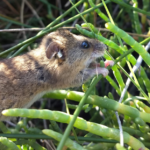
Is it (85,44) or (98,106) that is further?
(85,44)

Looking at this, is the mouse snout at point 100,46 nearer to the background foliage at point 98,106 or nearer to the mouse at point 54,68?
the mouse at point 54,68

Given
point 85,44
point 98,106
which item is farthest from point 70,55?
point 98,106

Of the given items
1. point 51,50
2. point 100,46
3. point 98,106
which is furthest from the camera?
point 100,46

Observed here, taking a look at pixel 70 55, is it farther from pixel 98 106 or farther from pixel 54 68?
pixel 98 106

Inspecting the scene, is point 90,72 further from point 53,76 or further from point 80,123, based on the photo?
point 80,123

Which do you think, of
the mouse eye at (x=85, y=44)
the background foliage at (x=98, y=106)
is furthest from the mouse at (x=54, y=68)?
the background foliage at (x=98, y=106)

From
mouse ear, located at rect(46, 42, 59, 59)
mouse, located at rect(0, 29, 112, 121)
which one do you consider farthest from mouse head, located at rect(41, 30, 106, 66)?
mouse ear, located at rect(46, 42, 59, 59)

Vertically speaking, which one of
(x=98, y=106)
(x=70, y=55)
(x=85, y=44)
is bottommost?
(x=98, y=106)

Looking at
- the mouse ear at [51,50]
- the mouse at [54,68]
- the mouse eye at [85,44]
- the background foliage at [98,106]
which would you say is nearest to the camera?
the background foliage at [98,106]

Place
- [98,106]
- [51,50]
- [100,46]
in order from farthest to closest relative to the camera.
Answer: [100,46] → [51,50] → [98,106]
